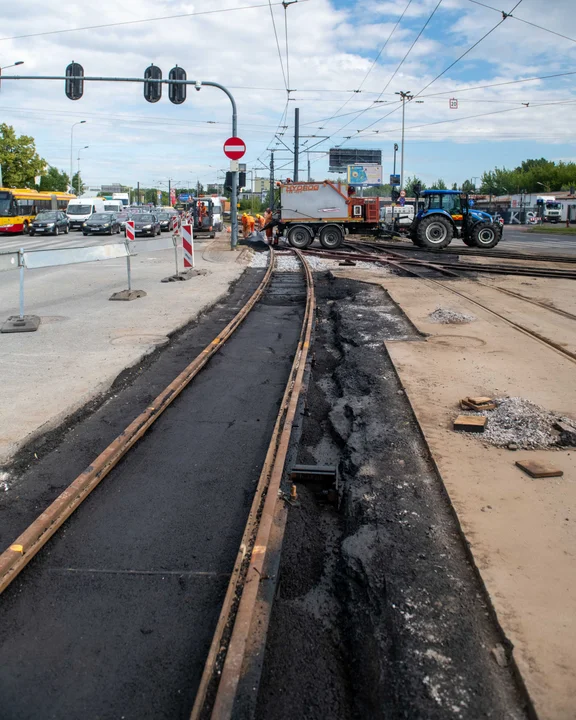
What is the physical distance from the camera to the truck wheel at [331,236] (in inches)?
1142

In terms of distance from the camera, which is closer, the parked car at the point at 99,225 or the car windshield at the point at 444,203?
the car windshield at the point at 444,203

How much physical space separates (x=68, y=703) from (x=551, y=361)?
722cm

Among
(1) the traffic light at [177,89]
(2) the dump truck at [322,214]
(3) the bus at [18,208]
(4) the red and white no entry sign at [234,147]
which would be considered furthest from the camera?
(3) the bus at [18,208]

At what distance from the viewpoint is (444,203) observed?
2908 cm

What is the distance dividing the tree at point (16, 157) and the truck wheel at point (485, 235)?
4809 cm

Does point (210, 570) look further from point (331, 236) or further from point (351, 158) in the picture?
point (351, 158)

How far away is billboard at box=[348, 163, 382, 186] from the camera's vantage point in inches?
3354

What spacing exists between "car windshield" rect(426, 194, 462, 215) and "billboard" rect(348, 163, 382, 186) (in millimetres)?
57641

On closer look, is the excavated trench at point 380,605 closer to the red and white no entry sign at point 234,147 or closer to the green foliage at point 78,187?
the red and white no entry sign at point 234,147

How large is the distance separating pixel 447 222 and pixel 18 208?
27699 mm

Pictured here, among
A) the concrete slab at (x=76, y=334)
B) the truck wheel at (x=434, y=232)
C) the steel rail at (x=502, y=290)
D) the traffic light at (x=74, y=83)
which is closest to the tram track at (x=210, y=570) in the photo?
the concrete slab at (x=76, y=334)

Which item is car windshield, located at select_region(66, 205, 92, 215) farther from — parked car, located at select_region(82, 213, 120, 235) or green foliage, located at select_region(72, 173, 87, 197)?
green foliage, located at select_region(72, 173, 87, 197)

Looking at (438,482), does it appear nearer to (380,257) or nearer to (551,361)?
(551,361)

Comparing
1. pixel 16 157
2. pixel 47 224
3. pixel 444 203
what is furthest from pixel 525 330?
pixel 16 157
